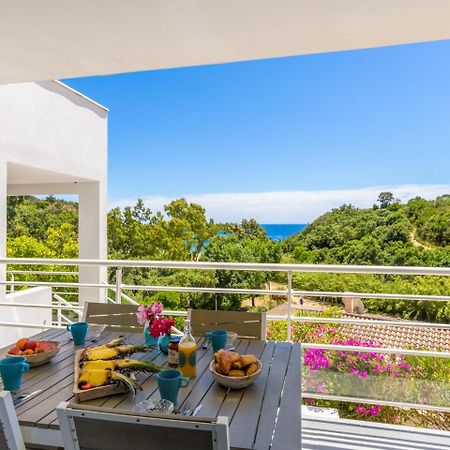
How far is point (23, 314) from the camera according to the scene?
4824 mm

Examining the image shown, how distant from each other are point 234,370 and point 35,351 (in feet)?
2.53

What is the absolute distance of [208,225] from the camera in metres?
20.9

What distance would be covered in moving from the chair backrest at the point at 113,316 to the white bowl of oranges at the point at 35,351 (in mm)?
491

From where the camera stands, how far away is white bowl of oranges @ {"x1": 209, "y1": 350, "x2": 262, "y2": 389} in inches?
48.6

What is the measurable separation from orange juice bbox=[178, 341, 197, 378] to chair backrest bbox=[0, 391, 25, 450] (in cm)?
55

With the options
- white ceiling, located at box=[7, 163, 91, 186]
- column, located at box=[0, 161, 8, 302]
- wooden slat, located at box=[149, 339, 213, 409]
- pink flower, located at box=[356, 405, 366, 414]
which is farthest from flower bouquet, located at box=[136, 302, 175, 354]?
white ceiling, located at box=[7, 163, 91, 186]

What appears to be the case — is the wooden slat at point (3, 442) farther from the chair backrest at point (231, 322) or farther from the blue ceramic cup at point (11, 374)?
the chair backrest at point (231, 322)

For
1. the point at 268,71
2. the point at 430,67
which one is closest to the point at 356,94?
the point at 430,67

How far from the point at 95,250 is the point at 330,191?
22.4 metres

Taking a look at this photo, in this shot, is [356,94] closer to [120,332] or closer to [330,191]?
[330,191]

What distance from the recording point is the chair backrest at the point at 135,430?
2.37 ft

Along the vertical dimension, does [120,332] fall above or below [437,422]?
above

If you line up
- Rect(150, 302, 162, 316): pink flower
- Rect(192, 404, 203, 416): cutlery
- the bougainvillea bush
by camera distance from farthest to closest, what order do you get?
the bougainvillea bush < Rect(150, 302, 162, 316): pink flower < Rect(192, 404, 203, 416): cutlery

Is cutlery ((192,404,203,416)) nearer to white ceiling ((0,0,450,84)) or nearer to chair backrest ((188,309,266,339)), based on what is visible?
chair backrest ((188,309,266,339))
